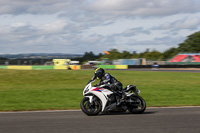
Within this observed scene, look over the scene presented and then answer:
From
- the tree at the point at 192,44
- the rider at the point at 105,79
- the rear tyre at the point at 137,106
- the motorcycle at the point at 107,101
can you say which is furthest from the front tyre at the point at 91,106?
the tree at the point at 192,44

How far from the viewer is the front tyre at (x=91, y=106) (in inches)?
359

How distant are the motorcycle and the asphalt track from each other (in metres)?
0.24

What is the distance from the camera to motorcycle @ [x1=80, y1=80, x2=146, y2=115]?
9047 mm

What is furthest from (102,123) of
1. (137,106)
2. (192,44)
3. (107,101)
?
(192,44)

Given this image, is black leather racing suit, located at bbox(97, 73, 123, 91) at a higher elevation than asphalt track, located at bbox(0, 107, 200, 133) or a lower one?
higher

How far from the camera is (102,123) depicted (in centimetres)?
788

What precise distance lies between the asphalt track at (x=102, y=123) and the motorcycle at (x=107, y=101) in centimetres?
24

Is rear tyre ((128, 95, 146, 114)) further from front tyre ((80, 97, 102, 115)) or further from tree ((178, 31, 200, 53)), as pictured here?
tree ((178, 31, 200, 53))

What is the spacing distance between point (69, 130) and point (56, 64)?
50.9 meters

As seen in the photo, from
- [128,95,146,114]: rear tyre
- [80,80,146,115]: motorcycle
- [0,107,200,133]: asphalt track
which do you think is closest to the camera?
[0,107,200,133]: asphalt track

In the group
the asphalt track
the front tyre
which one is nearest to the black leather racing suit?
the front tyre

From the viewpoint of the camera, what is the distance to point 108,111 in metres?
9.28

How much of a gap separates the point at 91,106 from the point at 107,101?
20.3 inches

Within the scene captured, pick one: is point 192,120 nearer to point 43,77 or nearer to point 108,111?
point 108,111
